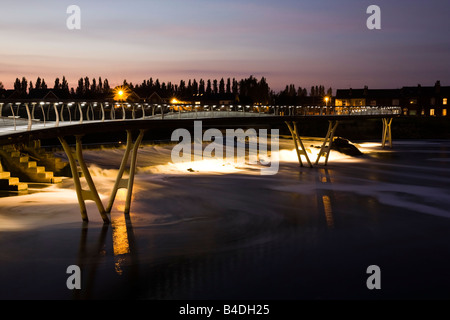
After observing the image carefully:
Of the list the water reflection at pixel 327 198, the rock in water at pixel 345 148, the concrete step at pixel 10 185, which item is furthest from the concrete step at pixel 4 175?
the rock in water at pixel 345 148

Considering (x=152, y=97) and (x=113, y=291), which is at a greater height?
(x=152, y=97)

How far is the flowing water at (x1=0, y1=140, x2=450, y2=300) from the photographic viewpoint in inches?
557

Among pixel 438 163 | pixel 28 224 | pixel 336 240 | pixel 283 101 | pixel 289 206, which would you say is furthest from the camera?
pixel 283 101

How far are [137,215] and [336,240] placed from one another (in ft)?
28.6

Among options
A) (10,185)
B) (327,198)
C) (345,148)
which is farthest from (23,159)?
(345,148)

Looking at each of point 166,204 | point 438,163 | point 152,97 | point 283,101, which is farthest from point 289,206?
point 283,101

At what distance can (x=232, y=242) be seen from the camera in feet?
60.6

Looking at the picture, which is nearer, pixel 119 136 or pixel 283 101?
pixel 119 136

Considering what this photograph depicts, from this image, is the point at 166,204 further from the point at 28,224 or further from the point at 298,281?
the point at 298,281

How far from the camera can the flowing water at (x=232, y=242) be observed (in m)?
14.2

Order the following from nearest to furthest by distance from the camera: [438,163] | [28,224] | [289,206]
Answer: [28,224], [289,206], [438,163]

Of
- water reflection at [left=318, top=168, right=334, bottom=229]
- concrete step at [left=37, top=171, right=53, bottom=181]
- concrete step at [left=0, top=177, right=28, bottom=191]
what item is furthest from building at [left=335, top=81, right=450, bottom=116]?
concrete step at [left=0, top=177, right=28, bottom=191]

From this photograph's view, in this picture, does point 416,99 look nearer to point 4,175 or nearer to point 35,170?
point 35,170

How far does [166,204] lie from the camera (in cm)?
2578
